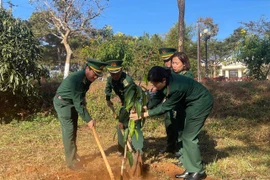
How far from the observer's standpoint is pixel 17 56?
23.9 feet

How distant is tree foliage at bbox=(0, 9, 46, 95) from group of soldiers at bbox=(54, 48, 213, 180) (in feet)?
12.5

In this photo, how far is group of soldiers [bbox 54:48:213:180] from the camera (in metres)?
3.21

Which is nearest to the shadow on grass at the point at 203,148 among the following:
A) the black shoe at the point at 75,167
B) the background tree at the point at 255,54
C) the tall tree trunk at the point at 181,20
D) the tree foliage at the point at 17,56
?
the black shoe at the point at 75,167

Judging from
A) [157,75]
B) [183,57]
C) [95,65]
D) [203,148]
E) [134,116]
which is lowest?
[203,148]

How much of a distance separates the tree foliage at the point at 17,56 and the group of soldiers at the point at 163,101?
382 centimetres

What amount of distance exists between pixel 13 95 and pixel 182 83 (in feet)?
20.1

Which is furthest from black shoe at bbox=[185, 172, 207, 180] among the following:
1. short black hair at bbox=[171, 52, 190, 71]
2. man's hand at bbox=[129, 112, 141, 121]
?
short black hair at bbox=[171, 52, 190, 71]

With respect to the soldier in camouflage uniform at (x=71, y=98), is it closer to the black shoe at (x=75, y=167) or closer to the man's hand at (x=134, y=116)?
the black shoe at (x=75, y=167)

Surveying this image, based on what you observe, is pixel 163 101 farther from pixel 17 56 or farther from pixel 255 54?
pixel 255 54

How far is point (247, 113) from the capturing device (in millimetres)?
7289

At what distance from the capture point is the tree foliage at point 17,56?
7.14 metres

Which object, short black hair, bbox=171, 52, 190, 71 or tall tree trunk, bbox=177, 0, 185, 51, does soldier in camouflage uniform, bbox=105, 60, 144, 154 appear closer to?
short black hair, bbox=171, 52, 190, 71

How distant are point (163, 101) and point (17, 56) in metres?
5.01

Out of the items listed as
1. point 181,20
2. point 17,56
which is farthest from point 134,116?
point 181,20
